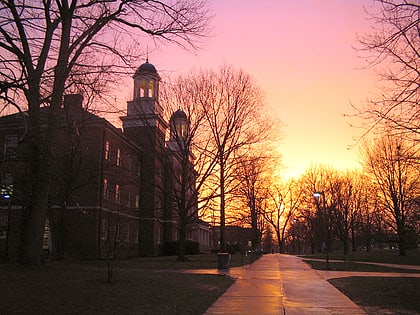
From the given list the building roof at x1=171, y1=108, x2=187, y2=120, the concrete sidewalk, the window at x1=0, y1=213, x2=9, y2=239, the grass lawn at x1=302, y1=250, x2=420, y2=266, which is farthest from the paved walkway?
the window at x1=0, y1=213, x2=9, y2=239

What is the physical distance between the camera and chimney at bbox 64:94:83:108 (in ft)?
38.1

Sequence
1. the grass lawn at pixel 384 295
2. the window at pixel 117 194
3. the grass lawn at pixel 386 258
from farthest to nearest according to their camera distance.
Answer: the window at pixel 117 194 < the grass lawn at pixel 386 258 < the grass lawn at pixel 384 295

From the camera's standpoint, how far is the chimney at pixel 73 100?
1161 centimetres

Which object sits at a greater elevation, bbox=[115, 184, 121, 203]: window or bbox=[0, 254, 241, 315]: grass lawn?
bbox=[115, 184, 121, 203]: window

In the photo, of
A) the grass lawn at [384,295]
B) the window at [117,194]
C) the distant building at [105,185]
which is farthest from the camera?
the window at [117,194]

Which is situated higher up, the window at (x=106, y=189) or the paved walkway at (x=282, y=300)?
the window at (x=106, y=189)

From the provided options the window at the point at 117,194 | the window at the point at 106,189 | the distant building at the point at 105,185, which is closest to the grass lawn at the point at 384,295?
the distant building at the point at 105,185

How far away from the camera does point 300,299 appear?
36.8 feet

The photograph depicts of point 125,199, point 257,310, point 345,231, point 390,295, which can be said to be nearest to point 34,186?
point 257,310

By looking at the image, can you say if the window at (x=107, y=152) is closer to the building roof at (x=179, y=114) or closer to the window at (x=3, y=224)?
the building roof at (x=179, y=114)

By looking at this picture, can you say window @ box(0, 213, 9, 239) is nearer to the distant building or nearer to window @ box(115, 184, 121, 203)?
the distant building

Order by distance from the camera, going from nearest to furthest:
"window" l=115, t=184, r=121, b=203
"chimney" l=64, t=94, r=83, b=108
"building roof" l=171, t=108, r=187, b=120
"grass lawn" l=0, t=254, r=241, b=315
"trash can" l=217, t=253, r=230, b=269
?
→ "grass lawn" l=0, t=254, r=241, b=315
"chimney" l=64, t=94, r=83, b=108
"trash can" l=217, t=253, r=230, b=269
"building roof" l=171, t=108, r=187, b=120
"window" l=115, t=184, r=121, b=203

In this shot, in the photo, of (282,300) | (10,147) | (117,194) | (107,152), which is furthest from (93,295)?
(117,194)

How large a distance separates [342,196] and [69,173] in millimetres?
48297
